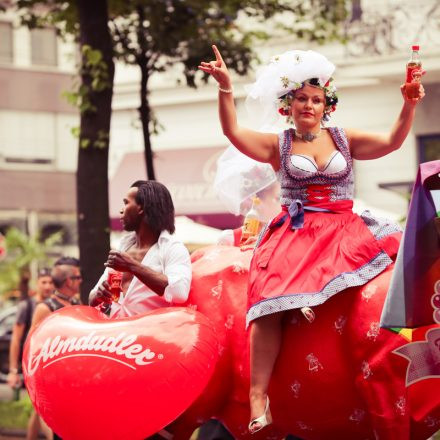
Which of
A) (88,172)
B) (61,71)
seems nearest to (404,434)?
(88,172)

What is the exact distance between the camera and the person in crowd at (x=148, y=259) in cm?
591

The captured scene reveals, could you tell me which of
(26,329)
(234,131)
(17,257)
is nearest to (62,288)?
(26,329)

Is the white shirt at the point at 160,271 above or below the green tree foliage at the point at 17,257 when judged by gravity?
above

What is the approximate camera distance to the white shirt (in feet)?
19.7

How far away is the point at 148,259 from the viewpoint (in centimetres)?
616

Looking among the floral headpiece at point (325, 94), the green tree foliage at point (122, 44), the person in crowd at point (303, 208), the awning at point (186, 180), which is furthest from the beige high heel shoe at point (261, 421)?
the awning at point (186, 180)

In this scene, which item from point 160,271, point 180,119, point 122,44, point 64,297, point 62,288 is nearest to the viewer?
point 160,271

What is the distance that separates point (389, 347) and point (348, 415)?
442 millimetres

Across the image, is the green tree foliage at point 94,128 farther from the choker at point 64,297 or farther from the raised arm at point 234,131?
the raised arm at point 234,131

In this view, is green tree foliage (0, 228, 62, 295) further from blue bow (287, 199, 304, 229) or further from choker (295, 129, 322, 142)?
blue bow (287, 199, 304, 229)

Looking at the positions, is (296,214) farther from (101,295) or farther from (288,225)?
(101,295)

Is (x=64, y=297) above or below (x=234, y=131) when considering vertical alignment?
below

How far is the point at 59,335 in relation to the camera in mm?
5875

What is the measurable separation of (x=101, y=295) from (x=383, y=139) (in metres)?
1.83
